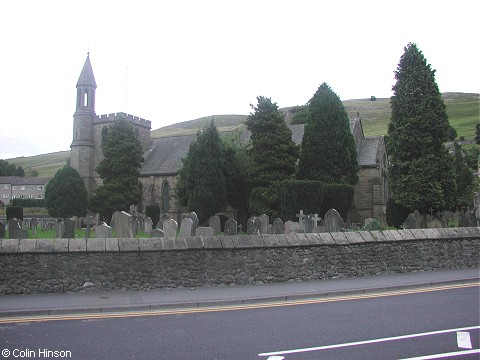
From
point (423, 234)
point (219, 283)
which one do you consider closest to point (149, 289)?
point (219, 283)

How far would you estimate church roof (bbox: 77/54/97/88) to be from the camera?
53375mm

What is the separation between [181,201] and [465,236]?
86.9 ft

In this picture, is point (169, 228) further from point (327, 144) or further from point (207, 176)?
point (327, 144)

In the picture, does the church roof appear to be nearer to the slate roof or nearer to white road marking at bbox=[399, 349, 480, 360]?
the slate roof

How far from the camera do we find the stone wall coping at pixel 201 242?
34.9 ft

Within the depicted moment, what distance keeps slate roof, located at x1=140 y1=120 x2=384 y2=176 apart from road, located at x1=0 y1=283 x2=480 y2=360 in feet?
114

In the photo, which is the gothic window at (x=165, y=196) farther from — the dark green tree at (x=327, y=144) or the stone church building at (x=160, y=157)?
the dark green tree at (x=327, y=144)

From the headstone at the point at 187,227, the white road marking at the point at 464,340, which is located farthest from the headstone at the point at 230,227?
the white road marking at the point at 464,340

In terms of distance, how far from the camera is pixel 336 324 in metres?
7.76

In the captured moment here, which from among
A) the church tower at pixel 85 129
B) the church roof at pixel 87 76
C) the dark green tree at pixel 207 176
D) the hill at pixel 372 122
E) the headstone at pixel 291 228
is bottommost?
the headstone at pixel 291 228

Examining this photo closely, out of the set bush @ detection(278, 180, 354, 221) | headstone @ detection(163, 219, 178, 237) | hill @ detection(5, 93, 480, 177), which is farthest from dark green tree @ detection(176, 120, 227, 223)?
hill @ detection(5, 93, 480, 177)

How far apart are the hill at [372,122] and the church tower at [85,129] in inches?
2334

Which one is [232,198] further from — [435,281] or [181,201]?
[435,281]

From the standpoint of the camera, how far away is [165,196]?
158 feet
